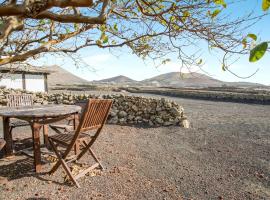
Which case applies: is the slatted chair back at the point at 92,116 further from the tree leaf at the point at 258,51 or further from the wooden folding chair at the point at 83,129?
the tree leaf at the point at 258,51

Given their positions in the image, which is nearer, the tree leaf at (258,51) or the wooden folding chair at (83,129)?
the tree leaf at (258,51)

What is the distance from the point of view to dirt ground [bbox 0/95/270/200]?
10.9 feet

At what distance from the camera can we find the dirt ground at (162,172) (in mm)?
3332

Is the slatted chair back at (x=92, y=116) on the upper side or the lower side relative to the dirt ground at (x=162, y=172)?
upper

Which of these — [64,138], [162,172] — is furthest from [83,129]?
[162,172]

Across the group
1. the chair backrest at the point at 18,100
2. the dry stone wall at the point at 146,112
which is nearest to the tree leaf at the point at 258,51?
the chair backrest at the point at 18,100

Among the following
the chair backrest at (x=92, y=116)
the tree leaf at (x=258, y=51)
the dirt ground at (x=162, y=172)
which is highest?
the tree leaf at (x=258, y=51)

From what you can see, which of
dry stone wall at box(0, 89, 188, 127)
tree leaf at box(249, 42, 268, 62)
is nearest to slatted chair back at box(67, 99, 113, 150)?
tree leaf at box(249, 42, 268, 62)

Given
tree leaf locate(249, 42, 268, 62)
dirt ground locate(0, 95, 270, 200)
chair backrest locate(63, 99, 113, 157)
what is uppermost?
tree leaf locate(249, 42, 268, 62)

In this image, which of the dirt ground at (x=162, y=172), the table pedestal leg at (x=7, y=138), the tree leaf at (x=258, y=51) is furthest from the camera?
the table pedestal leg at (x=7, y=138)

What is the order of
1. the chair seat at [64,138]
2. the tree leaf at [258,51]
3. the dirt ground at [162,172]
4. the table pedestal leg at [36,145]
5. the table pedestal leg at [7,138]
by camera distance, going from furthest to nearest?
the table pedestal leg at [7,138] < the table pedestal leg at [36,145] < the chair seat at [64,138] < the dirt ground at [162,172] < the tree leaf at [258,51]

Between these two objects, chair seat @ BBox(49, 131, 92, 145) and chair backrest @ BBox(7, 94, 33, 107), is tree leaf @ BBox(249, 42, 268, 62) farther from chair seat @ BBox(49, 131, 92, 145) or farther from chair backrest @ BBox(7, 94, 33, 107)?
chair backrest @ BBox(7, 94, 33, 107)

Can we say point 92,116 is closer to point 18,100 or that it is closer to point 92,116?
point 92,116

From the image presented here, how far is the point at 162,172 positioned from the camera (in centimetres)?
414
